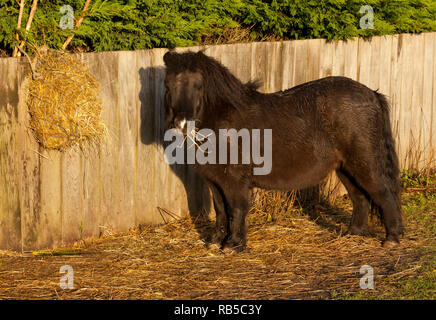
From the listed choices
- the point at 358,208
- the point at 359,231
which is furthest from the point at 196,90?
the point at 359,231

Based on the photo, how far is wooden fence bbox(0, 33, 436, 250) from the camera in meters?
5.91

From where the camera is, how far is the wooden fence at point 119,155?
591 centimetres

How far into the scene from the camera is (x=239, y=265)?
18.9 feet

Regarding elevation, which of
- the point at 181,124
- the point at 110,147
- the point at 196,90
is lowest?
the point at 110,147

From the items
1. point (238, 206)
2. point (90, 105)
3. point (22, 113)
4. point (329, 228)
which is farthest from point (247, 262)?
point (22, 113)

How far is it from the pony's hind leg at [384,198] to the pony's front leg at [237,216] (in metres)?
1.21

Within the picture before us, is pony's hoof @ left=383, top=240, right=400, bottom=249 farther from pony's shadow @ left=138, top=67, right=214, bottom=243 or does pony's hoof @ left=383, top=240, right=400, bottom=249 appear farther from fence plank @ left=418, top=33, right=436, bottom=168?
fence plank @ left=418, top=33, right=436, bottom=168

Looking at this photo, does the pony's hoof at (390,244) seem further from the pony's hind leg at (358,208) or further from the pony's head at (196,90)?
the pony's head at (196,90)

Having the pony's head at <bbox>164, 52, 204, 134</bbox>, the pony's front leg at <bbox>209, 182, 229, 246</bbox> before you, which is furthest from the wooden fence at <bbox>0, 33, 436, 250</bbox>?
the pony's head at <bbox>164, 52, 204, 134</bbox>

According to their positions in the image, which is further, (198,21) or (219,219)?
(198,21)

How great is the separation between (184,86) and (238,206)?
52.3 inches

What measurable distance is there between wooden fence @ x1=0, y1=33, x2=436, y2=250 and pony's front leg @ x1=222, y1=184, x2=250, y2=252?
123 centimetres

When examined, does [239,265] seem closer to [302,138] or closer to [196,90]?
[302,138]

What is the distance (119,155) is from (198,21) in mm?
1979
